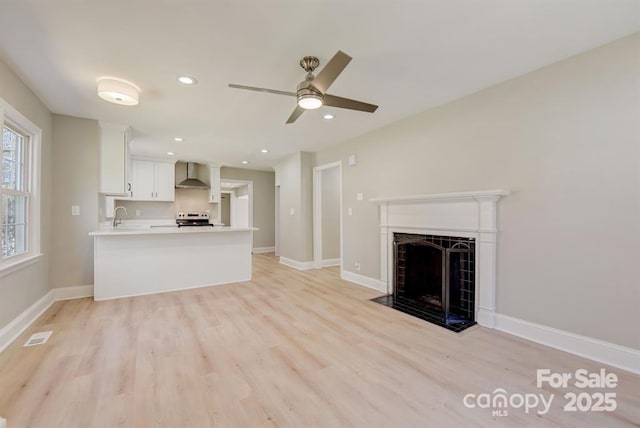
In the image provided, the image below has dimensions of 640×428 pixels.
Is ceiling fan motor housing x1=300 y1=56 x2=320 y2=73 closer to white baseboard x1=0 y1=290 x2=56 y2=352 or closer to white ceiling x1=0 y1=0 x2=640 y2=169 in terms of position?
white ceiling x1=0 y1=0 x2=640 y2=169

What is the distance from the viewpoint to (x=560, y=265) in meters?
2.35

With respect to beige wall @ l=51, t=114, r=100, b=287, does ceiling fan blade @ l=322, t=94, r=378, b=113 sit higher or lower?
higher

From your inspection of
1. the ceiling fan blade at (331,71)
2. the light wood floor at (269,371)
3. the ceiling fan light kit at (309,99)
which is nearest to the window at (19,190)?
the light wood floor at (269,371)

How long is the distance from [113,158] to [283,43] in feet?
11.1

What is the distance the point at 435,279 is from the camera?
347 centimetres

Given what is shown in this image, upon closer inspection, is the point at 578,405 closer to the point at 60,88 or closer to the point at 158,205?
the point at 60,88

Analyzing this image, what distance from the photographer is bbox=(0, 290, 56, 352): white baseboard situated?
2393 mm

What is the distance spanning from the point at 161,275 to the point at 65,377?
219 cm

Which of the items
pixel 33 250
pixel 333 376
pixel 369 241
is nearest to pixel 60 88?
pixel 33 250

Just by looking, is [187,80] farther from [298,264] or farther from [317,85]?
[298,264]

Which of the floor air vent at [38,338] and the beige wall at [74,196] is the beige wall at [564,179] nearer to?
the floor air vent at [38,338]

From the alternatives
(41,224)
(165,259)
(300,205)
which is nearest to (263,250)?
(300,205)

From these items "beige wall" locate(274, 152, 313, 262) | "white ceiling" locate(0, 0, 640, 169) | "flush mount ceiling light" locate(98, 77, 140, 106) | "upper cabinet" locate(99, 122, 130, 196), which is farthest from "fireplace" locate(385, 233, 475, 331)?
"upper cabinet" locate(99, 122, 130, 196)

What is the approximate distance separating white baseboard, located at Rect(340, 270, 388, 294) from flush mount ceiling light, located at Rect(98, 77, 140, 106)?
12.3ft
